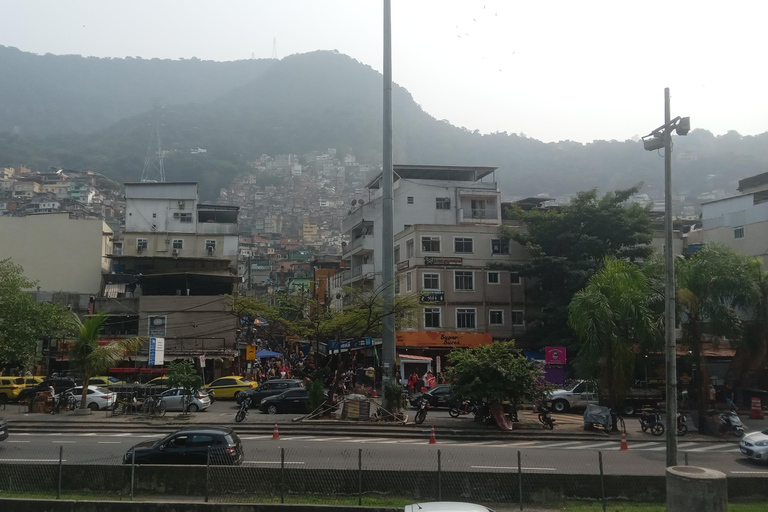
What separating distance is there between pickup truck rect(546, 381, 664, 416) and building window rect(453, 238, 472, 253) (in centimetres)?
1472

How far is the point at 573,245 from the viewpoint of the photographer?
41.5m

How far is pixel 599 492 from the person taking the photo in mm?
12883

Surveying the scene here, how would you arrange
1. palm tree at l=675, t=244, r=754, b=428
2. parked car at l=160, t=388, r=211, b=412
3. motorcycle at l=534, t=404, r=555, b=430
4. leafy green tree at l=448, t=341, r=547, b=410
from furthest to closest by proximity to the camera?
parked car at l=160, t=388, r=211, b=412, palm tree at l=675, t=244, r=754, b=428, motorcycle at l=534, t=404, r=555, b=430, leafy green tree at l=448, t=341, r=547, b=410

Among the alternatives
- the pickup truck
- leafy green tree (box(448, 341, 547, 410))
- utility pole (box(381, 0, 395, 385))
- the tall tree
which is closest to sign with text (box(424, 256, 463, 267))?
the tall tree

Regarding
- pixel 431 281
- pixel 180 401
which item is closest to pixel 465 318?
pixel 431 281

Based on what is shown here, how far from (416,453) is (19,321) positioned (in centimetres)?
2292

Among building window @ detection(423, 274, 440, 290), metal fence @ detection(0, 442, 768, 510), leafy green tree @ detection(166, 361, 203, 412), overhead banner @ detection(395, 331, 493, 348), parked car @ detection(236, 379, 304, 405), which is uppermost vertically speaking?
building window @ detection(423, 274, 440, 290)

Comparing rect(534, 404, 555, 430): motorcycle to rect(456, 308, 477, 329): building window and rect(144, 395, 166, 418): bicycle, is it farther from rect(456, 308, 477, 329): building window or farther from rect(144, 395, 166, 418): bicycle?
rect(456, 308, 477, 329): building window

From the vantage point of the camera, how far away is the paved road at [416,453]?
16297mm

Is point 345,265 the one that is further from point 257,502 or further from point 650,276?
point 257,502

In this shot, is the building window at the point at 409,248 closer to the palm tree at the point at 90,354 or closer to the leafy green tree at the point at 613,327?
the leafy green tree at the point at 613,327

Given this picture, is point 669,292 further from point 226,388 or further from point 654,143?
point 226,388

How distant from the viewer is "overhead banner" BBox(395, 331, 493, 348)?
41.0 metres

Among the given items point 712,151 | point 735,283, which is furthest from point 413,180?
point 712,151
